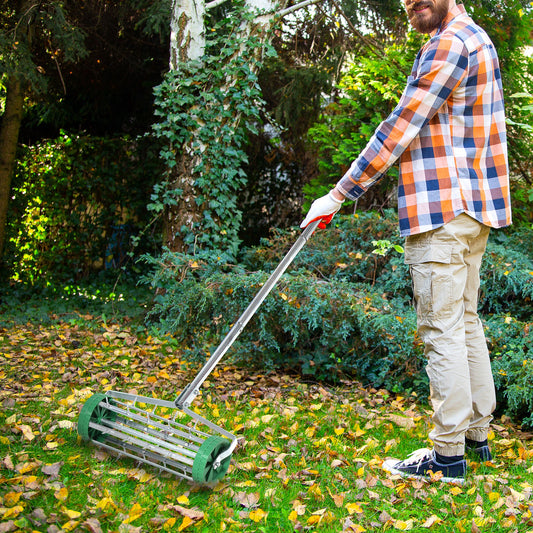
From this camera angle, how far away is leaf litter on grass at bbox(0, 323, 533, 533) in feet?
6.68

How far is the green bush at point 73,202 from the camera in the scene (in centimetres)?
684

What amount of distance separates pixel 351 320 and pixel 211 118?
2.60 meters

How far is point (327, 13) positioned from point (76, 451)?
6.23 metres

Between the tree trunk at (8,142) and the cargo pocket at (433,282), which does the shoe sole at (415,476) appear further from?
the tree trunk at (8,142)

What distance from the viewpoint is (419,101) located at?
2.14 meters

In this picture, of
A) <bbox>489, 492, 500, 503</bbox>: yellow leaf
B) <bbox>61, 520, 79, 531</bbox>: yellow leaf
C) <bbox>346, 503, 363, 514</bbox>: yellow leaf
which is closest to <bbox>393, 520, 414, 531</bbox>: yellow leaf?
<bbox>346, 503, 363, 514</bbox>: yellow leaf

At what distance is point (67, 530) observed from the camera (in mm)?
1869

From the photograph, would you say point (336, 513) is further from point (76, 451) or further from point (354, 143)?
point (354, 143)

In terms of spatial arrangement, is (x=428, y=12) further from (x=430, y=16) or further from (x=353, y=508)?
(x=353, y=508)

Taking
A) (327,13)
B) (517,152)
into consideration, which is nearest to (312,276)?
(517,152)

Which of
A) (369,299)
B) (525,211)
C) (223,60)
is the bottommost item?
(369,299)

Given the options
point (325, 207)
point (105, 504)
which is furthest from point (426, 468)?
point (105, 504)

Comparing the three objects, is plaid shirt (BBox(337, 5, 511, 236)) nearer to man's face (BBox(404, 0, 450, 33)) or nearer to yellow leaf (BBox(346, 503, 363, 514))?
man's face (BBox(404, 0, 450, 33))

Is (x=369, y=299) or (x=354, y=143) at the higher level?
(x=354, y=143)
